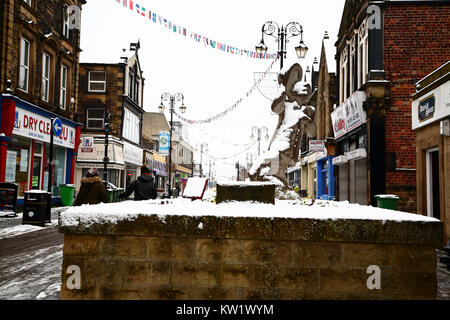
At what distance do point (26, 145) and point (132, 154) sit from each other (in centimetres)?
1776

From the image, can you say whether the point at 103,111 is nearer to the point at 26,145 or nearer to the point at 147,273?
the point at 26,145

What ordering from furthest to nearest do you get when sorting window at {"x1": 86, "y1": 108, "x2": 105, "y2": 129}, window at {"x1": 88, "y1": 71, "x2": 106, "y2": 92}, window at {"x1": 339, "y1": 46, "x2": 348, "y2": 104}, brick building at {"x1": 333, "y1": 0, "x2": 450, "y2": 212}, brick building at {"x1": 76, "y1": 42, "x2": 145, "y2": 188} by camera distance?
window at {"x1": 88, "y1": 71, "x2": 106, "y2": 92}, window at {"x1": 86, "y1": 108, "x2": 105, "y2": 129}, brick building at {"x1": 76, "y1": 42, "x2": 145, "y2": 188}, window at {"x1": 339, "y1": 46, "x2": 348, "y2": 104}, brick building at {"x1": 333, "y1": 0, "x2": 450, "y2": 212}

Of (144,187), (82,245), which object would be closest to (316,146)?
(144,187)

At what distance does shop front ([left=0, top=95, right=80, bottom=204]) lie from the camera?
1483 centimetres

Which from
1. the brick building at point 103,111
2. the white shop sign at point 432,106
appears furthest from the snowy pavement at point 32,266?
the brick building at point 103,111

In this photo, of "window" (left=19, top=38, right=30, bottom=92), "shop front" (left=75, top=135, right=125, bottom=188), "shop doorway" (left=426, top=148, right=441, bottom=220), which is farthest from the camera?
"shop front" (left=75, top=135, right=125, bottom=188)

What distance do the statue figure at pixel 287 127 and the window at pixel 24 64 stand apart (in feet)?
41.4

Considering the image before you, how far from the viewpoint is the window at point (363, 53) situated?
15023 mm

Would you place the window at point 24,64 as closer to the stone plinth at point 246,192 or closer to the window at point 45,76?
the window at point 45,76

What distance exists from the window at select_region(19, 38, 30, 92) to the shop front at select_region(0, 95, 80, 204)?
3.79 feet

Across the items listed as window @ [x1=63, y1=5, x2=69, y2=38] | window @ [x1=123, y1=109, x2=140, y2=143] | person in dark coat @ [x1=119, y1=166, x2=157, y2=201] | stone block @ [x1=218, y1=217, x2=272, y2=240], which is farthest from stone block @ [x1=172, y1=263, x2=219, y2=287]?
window @ [x1=123, y1=109, x2=140, y2=143]

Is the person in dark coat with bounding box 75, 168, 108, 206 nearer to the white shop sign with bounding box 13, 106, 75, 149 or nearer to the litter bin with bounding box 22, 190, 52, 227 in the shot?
the litter bin with bounding box 22, 190, 52, 227

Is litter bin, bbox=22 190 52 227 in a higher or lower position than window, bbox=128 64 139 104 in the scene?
lower

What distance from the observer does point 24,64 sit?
16.9 m
